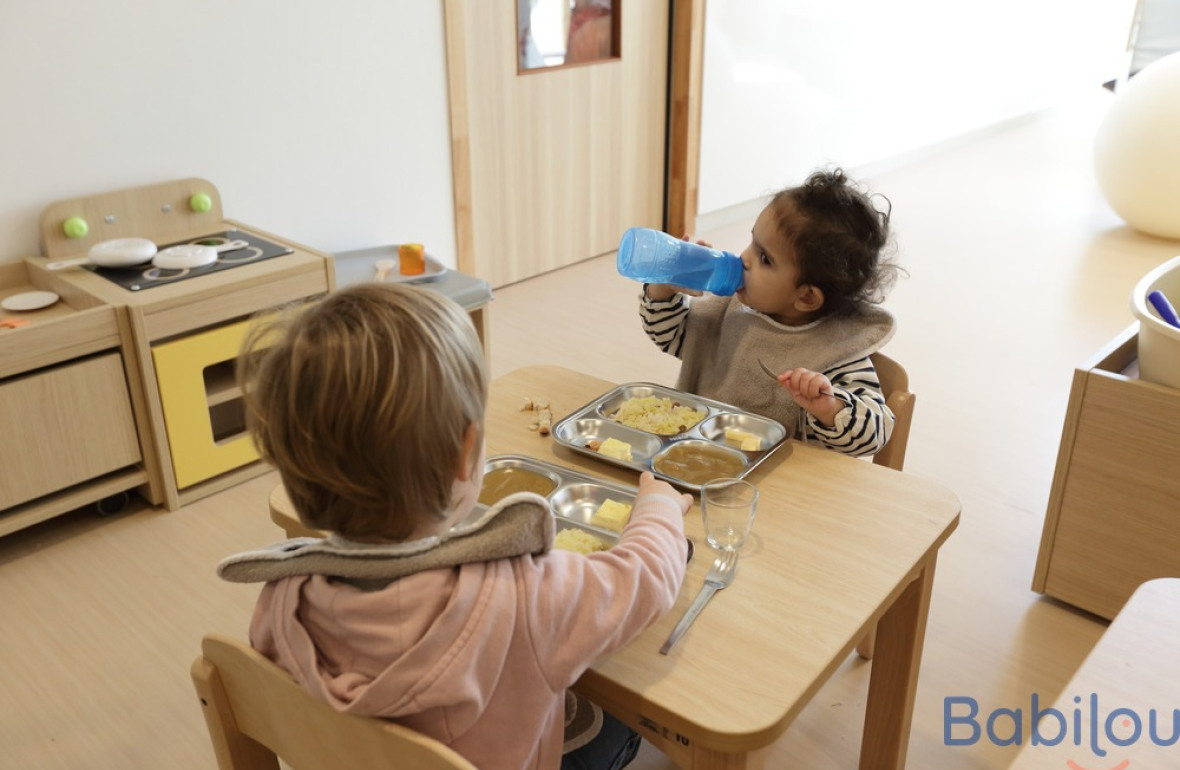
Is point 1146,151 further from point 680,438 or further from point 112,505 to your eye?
point 112,505

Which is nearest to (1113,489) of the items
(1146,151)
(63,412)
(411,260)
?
(411,260)

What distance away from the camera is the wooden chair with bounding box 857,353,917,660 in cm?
148

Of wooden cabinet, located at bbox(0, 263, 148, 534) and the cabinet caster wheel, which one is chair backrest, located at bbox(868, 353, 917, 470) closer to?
wooden cabinet, located at bbox(0, 263, 148, 534)

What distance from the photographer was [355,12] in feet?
9.09

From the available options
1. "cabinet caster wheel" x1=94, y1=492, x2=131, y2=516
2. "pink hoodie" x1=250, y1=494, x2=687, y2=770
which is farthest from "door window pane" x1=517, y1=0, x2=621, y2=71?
"pink hoodie" x1=250, y1=494, x2=687, y2=770

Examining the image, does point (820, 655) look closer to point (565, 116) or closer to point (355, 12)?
point (355, 12)

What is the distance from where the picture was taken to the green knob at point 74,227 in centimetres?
228

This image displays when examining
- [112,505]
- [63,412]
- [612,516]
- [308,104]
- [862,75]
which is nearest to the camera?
[612,516]

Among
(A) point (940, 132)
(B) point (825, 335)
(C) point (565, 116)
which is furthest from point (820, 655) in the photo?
(A) point (940, 132)

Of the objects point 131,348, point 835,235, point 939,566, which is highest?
point 835,235

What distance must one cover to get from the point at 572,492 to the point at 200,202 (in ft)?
5.46

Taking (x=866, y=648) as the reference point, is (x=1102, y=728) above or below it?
above

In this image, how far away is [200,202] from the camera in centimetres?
250

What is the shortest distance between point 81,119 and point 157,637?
1.19 m
